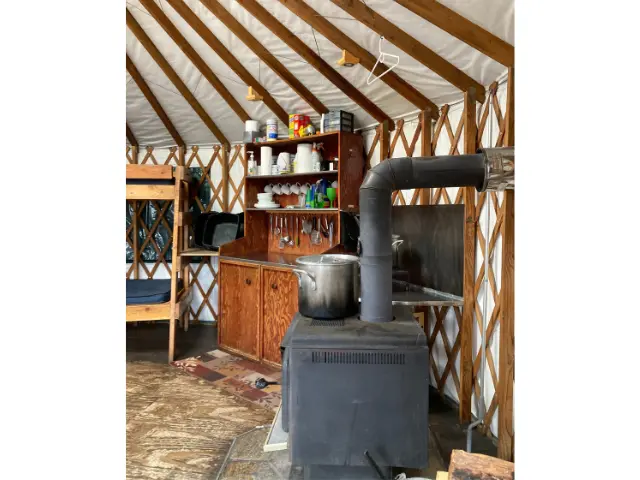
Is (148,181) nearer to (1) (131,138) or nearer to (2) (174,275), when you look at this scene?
(2) (174,275)

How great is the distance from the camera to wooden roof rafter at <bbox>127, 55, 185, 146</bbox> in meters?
3.20

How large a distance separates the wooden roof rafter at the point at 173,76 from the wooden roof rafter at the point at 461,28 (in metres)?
1.77

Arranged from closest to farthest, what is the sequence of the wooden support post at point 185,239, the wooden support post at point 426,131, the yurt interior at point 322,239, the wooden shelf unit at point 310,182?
the yurt interior at point 322,239, the wooden support post at point 426,131, the wooden shelf unit at point 310,182, the wooden support post at point 185,239

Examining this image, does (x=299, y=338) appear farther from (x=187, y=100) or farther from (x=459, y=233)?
(x=187, y=100)

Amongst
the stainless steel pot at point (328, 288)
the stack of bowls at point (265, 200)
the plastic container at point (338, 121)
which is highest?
the plastic container at point (338, 121)

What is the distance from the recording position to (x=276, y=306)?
3084 millimetres

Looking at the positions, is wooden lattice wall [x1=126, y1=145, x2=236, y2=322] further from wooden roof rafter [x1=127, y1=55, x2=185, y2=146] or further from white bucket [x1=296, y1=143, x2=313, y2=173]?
white bucket [x1=296, y1=143, x2=313, y2=173]

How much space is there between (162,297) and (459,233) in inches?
87.2

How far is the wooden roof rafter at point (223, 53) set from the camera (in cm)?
247

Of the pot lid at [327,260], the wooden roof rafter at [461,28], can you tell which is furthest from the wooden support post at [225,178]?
the wooden roof rafter at [461,28]

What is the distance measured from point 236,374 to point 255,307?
1.64ft

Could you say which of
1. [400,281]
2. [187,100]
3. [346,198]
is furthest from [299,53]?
[400,281]

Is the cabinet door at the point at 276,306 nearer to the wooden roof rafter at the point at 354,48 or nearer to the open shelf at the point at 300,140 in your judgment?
the open shelf at the point at 300,140
